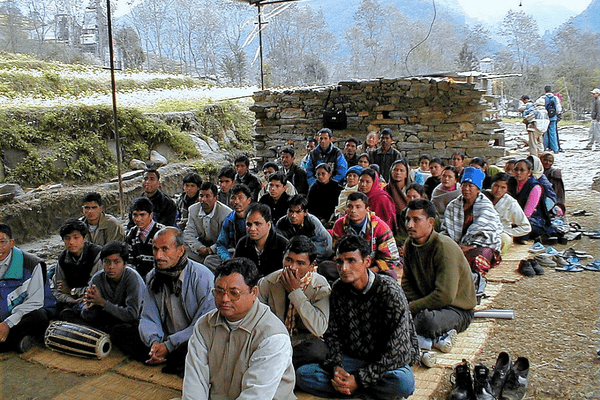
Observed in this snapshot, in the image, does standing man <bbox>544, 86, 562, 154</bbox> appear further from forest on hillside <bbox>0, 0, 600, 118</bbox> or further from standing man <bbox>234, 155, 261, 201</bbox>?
standing man <bbox>234, 155, 261, 201</bbox>

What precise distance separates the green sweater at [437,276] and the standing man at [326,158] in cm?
343

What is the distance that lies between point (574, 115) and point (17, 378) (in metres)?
17.8

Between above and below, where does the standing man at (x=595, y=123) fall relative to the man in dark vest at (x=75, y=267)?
above

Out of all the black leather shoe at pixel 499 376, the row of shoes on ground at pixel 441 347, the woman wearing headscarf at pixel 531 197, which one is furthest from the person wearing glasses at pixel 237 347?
the woman wearing headscarf at pixel 531 197

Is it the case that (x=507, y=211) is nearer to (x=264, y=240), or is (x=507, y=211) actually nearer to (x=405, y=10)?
(x=264, y=240)

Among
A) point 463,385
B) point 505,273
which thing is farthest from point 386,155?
point 463,385

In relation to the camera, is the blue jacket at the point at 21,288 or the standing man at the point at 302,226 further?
the standing man at the point at 302,226

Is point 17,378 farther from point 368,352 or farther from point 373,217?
point 373,217

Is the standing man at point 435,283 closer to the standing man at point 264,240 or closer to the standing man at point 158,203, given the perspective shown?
the standing man at point 264,240

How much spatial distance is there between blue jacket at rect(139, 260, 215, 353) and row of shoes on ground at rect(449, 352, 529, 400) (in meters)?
1.54

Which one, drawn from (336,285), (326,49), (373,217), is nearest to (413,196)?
(373,217)

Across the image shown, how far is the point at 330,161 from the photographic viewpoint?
702cm

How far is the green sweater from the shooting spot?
327cm

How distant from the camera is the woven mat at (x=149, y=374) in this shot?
3.06 meters
